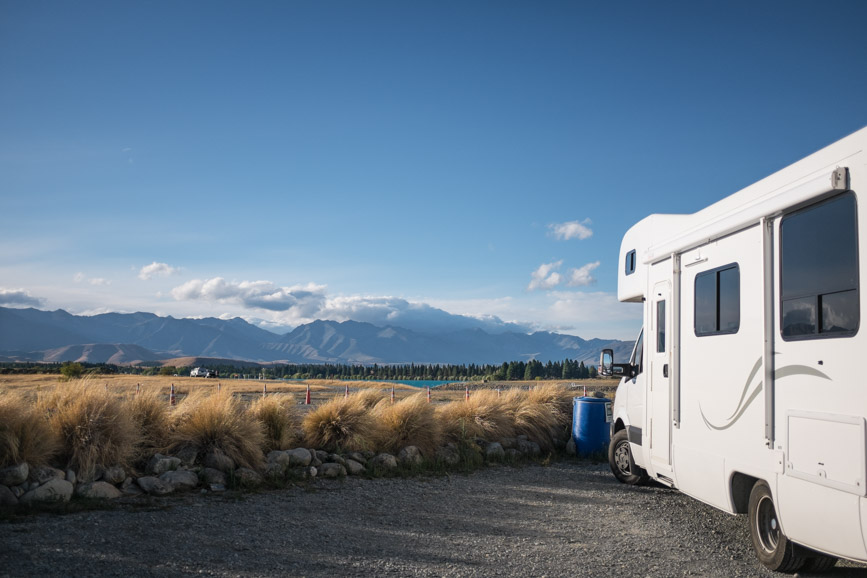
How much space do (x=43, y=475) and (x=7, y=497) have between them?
45cm

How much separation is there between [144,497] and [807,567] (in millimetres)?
7287

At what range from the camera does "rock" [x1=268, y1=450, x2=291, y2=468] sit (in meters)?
9.94

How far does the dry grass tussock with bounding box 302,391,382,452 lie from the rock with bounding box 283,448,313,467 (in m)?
0.78

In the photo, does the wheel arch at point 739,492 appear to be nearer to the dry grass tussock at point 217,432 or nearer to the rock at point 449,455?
Answer: the rock at point 449,455

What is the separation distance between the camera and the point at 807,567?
5945 millimetres

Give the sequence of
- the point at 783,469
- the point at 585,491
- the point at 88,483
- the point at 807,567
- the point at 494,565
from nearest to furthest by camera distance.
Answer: the point at 783,469 → the point at 807,567 → the point at 494,565 → the point at 88,483 → the point at 585,491

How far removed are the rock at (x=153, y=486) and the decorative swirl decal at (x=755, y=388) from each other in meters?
6.53

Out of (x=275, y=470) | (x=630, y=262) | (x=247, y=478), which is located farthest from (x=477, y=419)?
(x=247, y=478)

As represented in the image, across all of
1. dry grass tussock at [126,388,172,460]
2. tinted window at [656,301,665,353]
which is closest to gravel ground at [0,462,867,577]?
dry grass tussock at [126,388,172,460]

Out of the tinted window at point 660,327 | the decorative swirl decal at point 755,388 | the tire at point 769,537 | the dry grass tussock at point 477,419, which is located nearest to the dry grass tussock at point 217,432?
the dry grass tussock at point 477,419

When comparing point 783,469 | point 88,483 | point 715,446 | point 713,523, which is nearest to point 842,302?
point 783,469

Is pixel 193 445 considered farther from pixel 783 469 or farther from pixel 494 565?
pixel 783 469

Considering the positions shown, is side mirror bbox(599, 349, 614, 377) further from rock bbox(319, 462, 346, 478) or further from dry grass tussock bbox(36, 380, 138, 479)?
dry grass tussock bbox(36, 380, 138, 479)

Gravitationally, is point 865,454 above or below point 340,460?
above
